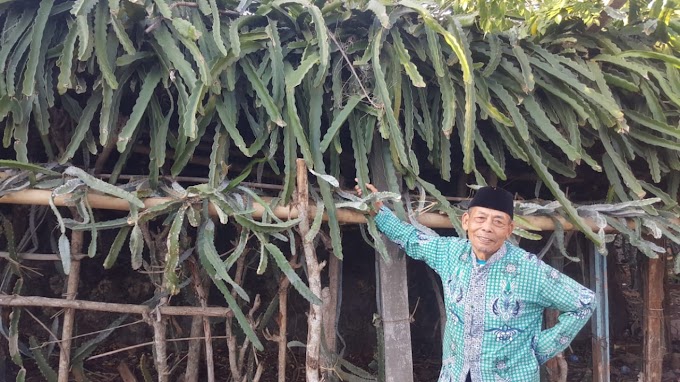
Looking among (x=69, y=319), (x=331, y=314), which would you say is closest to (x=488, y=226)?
(x=331, y=314)

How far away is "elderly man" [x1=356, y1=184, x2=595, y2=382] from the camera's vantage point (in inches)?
67.9

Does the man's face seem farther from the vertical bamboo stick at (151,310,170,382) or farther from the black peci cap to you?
the vertical bamboo stick at (151,310,170,382)

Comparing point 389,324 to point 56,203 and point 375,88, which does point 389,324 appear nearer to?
point 375,88

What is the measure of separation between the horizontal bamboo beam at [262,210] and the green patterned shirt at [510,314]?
0.40 m

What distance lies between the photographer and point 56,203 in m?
1.88

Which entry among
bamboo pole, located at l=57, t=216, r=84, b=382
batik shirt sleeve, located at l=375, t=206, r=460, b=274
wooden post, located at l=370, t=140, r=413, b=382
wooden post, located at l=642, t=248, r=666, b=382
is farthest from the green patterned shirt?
bamboo pole, located at l=57, t=216, r=84, b=382

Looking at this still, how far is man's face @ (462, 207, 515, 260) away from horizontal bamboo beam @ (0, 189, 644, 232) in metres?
0.43

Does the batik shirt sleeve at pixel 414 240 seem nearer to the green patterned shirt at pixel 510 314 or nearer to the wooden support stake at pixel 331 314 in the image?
the green patterned shirt at pixel 510 314

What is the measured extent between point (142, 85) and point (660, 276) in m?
2.57

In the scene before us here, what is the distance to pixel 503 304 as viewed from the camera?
175 cm

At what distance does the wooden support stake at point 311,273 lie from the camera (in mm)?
1968

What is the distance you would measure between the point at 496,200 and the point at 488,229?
0.31ft

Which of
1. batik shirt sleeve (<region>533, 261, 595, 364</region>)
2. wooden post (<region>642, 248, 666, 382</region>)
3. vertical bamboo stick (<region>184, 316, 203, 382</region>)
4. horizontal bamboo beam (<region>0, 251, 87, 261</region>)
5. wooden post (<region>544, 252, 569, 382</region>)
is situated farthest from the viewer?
wooden post (<region>642, 248, 666, 382</region>)

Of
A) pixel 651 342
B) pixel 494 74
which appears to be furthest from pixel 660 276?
pixel 494 74
